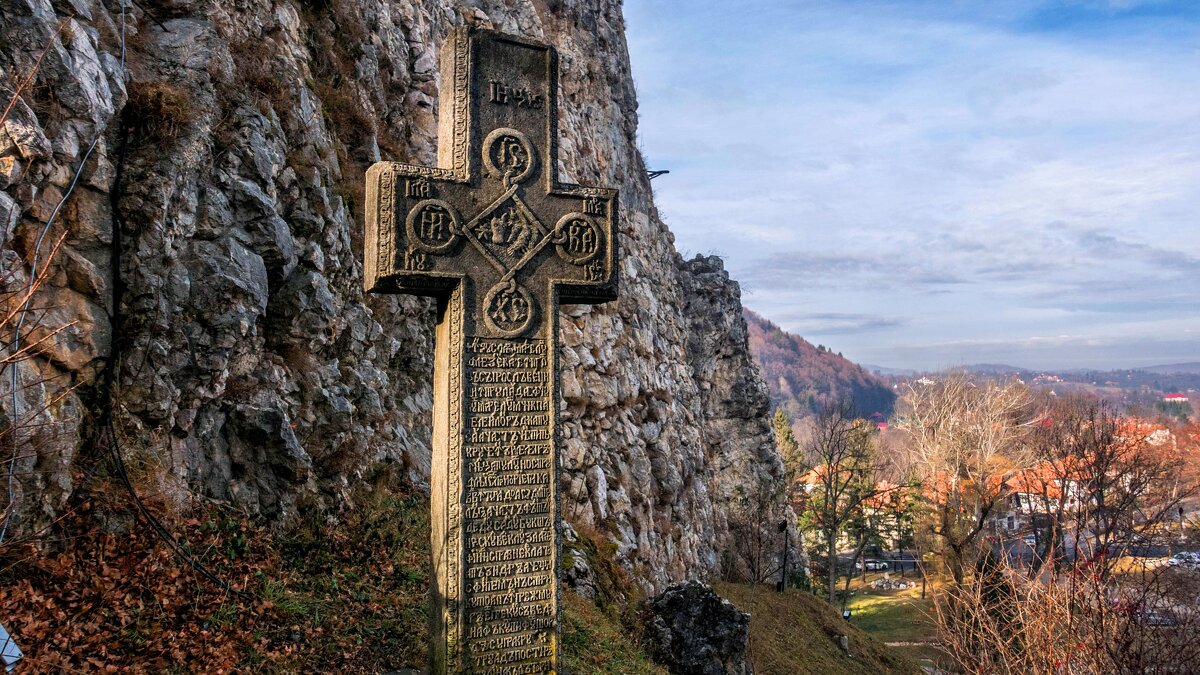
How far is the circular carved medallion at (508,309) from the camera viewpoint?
215 inches

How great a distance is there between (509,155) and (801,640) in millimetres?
16652

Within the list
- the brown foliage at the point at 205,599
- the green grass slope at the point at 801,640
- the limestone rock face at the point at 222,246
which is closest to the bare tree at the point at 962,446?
the green grass slope at the point at 801,640

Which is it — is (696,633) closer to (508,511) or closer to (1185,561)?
(508,511)

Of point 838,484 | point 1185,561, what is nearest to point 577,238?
point 1185,561

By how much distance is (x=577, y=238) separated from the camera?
585 centimetres

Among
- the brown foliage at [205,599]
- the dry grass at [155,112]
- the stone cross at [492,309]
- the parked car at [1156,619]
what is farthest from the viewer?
the dry grass at [155,112]

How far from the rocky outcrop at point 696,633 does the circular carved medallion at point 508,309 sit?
18.6ft

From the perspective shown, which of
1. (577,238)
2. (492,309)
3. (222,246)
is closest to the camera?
(492,309)

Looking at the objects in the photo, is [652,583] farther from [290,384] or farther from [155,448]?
[155,448]

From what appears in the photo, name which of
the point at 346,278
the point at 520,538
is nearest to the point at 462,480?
the point at 520,538

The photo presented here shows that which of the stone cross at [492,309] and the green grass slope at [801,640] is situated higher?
the stone cross at [492,309]

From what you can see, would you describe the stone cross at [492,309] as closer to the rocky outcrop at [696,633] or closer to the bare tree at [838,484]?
the rocky outcrop at [696,633]

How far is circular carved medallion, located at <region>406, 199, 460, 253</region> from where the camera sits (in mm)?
5270

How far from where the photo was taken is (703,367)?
27172mm
